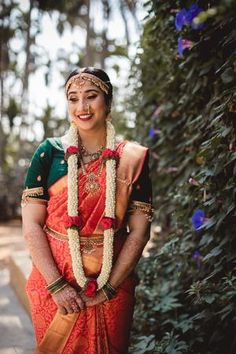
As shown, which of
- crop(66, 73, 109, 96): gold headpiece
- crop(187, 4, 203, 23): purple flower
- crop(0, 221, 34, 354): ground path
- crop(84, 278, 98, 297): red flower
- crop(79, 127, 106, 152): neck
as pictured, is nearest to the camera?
crop(84, 278, 98, 297): red flower

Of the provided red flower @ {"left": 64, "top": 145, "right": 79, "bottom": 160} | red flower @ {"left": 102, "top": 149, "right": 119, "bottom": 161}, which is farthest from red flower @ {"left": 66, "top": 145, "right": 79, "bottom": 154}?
red flower @ {"left": 102, "top": 149, "right": 119, "bottom": 161}

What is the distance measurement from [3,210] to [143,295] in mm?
10992

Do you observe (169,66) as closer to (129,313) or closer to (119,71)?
(119,71)

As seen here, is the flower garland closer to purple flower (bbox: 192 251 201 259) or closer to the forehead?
the forehead

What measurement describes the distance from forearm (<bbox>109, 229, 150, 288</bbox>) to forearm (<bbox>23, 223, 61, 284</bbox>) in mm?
226

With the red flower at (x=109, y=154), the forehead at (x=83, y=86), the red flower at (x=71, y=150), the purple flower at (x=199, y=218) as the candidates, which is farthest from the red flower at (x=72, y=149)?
the purple flower at (x=199, y=218)

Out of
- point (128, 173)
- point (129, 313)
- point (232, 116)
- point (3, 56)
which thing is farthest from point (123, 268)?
point (3, 56)

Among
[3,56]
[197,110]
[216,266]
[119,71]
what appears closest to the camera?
[216,266]

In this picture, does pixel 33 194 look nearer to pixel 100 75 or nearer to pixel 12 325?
pixel 100 75

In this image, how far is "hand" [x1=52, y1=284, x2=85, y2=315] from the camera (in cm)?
163

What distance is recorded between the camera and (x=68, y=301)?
1629mm

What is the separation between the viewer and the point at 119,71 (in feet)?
13.9

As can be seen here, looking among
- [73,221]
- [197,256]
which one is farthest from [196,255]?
[73,221]

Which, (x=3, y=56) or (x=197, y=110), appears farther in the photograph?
(x=3, y=56)
